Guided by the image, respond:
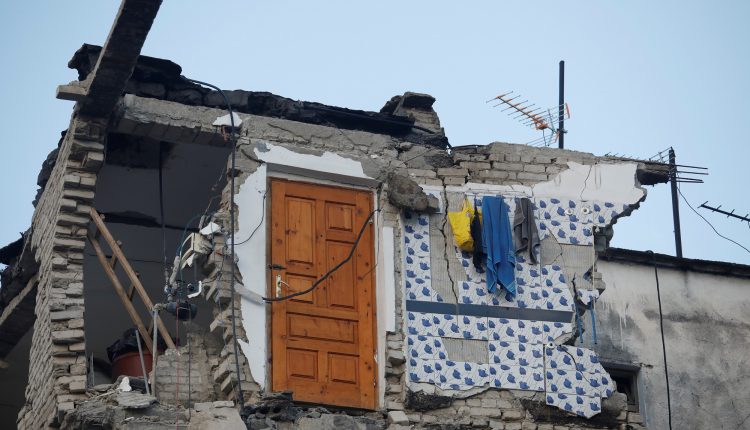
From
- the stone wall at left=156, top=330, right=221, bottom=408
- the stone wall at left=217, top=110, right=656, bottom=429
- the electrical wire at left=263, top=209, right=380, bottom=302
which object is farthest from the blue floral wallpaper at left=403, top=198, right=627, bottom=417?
the stone wall at left=156, top=330, right=221, bottom=408

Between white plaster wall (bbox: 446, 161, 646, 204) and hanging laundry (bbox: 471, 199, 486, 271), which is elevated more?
white plaster wall (bbox: 446, 161, 646, 204)

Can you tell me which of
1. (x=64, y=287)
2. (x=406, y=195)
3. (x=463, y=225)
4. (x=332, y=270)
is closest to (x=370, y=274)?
(x=332, y=270)

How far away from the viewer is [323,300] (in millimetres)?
15234

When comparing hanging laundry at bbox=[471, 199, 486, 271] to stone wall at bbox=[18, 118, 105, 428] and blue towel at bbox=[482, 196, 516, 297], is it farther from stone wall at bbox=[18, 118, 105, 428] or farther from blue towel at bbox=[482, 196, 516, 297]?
stone wall at bbox=[18, 118, 105, 428]

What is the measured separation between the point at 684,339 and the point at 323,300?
7.43m

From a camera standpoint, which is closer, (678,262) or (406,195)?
(406,195)

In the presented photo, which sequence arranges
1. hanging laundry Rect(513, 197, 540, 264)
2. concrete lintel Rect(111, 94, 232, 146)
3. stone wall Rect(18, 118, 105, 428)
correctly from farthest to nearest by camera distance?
hanging laundry Rect(513, 197, 540, 264) → concrete lintel Rect(111, 94, 232, 146) → stone wall Rect(18, 118, 105, 428)

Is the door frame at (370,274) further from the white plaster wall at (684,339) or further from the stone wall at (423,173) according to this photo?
the white plaster wall at (684,339)

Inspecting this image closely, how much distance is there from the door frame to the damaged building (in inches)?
0.9

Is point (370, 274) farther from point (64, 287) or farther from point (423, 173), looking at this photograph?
point (64, 287)

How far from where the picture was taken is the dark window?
66.7ft

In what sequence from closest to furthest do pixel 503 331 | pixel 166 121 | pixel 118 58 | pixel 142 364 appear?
pixel 118 58, pixel 142 364, pixel 166 121, pixel 503 331

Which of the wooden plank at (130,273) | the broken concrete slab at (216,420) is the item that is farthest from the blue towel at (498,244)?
the wooden plank at (130,273)

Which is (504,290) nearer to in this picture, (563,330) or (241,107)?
(563,330)
